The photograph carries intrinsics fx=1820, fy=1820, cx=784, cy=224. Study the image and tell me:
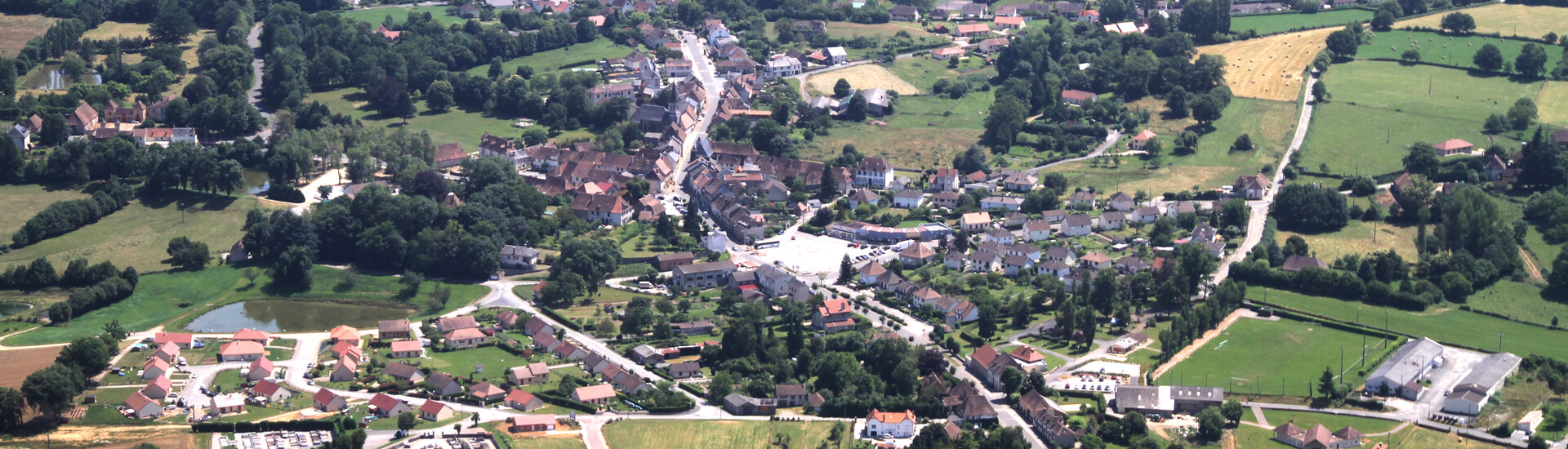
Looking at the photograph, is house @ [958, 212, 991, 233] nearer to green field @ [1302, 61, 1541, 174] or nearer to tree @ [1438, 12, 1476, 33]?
green field @ [1302, 61, 1541, 174]

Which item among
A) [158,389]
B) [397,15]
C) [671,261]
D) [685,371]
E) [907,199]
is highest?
[397,15]

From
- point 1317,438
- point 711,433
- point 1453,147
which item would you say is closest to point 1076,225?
point 1453,147

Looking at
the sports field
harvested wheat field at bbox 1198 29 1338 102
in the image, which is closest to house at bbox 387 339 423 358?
the sports field

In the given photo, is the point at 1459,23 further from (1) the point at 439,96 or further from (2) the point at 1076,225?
(1) the point at 439,96

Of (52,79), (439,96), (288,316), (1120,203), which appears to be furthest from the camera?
(52,79)

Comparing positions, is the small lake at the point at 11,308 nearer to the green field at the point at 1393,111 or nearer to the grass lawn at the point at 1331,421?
the grass lawn at the point at 1331,421

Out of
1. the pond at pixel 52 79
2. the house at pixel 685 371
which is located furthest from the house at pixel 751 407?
the pond at pixel 52 79
